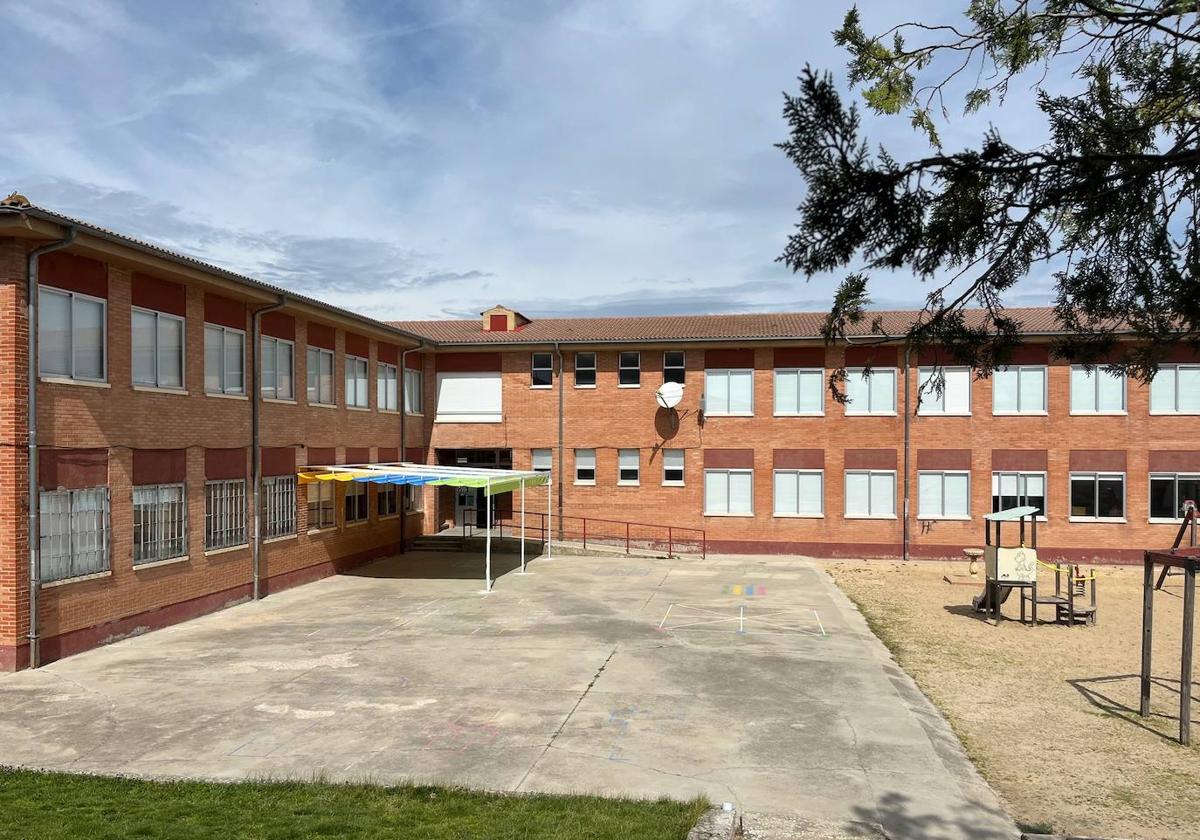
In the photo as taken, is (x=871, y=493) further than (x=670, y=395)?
No

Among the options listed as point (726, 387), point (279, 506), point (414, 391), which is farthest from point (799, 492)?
point (279, 506)

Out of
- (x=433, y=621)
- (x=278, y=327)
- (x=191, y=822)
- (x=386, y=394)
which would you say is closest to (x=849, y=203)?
(x=191, y=822)

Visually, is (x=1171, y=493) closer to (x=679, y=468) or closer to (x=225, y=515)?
(x=679, y=468)

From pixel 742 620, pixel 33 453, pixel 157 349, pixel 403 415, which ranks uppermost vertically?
pixel 157 349

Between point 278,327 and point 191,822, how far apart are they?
14.5 meters

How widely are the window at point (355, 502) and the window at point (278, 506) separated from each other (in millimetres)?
2738

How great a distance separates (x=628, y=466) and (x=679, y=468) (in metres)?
1.68

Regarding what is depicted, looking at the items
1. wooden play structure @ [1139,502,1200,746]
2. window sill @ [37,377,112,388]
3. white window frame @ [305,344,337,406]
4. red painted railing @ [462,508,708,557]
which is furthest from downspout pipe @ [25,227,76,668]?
red painted railing @ [462,508,708,557]

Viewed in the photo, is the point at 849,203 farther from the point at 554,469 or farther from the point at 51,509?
the point at 554,469

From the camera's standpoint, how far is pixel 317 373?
2148 cm

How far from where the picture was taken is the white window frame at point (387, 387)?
25.4 metres

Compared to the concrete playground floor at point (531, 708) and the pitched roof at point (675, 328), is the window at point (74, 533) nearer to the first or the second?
the concrete playground floor at point (531, 708)

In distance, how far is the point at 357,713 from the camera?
10281 mm

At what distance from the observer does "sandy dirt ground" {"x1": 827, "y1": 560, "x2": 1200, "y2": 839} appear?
7.93 metres
